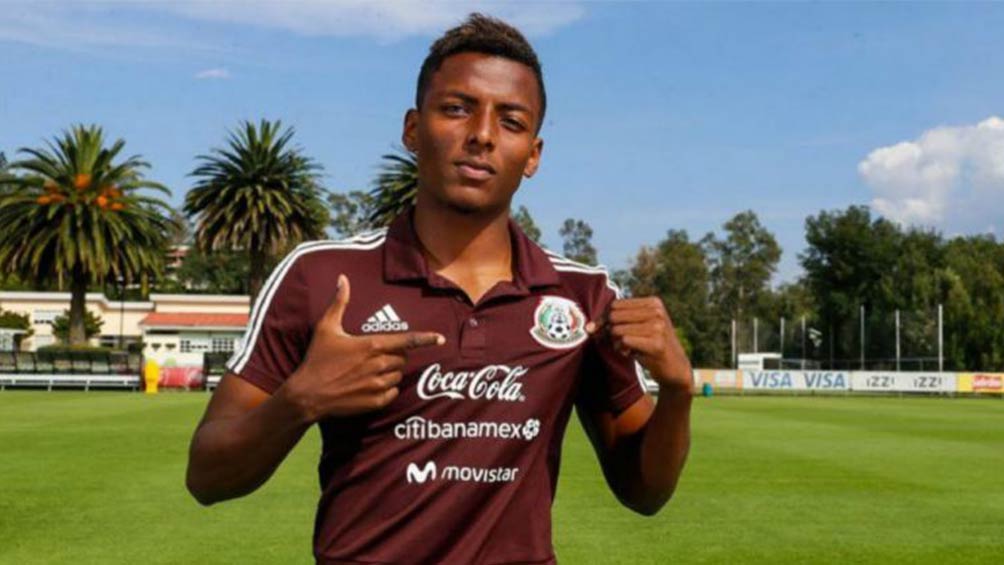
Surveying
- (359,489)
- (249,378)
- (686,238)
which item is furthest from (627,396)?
(686,238)

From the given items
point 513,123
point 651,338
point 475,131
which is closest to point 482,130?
point 475,131

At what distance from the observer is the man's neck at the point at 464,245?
3396mm

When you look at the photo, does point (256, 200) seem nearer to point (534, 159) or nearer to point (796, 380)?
point (796, 380)

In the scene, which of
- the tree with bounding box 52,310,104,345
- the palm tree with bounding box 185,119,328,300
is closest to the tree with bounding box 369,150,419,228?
the palm tree with bounding box 185,119,328,300

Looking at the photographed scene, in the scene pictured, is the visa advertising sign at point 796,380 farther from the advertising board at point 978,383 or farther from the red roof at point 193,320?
the red roof at point 193,320

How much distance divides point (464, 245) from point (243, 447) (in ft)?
2.55

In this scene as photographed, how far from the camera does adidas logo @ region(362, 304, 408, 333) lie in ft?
10.7

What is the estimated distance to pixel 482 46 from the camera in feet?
11.1

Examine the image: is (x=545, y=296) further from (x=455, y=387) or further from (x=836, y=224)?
(x=836, y=224)

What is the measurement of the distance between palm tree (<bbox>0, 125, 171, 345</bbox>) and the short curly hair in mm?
71841

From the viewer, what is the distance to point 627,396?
3.56m

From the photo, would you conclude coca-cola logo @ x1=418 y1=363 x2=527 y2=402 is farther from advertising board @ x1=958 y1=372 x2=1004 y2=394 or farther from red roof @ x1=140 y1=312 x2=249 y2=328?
red roof @ x1=140 y1=312 x2=249 y2=328

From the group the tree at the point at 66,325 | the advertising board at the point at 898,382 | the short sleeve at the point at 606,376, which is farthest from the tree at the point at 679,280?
the short sleeve at the point at 606,376

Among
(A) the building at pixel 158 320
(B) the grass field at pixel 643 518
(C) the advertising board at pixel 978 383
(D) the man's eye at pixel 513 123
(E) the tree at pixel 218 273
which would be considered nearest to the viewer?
(D) the man's eye at pixel 513 123
